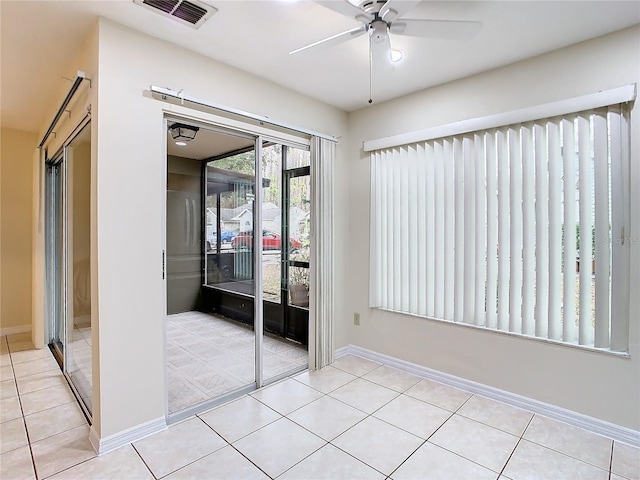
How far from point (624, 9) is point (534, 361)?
7.77 feet

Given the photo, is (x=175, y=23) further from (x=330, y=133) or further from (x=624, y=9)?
(x=624, y=9)

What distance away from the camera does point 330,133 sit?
3.58m

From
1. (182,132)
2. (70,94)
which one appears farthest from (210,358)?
(70,94)

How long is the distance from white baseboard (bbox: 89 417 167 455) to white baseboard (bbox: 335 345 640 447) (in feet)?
6.18

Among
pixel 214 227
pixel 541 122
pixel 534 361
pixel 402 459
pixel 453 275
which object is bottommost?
pixel 402 459

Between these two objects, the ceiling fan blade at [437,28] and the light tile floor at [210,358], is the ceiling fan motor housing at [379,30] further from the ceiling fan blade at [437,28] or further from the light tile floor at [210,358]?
the light tile floor at [210,358]

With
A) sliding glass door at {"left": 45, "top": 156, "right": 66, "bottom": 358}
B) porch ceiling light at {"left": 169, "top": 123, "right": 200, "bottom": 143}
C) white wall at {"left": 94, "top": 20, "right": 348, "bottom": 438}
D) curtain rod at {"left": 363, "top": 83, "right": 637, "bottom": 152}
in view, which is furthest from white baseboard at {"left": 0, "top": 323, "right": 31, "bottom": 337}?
curtain rod at {"left": 363, "top": 83, "right": 637, "bottom": 152}

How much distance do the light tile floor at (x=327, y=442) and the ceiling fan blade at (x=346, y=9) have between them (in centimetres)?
242

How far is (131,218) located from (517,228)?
9.17ft

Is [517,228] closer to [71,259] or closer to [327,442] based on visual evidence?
[327,442]

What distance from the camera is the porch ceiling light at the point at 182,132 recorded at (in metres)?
2.46

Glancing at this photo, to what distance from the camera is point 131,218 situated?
2.16 m

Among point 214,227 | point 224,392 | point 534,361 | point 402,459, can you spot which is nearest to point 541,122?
point 534,361

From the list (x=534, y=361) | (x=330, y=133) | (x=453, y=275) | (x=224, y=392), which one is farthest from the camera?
(x=330, y=133)
